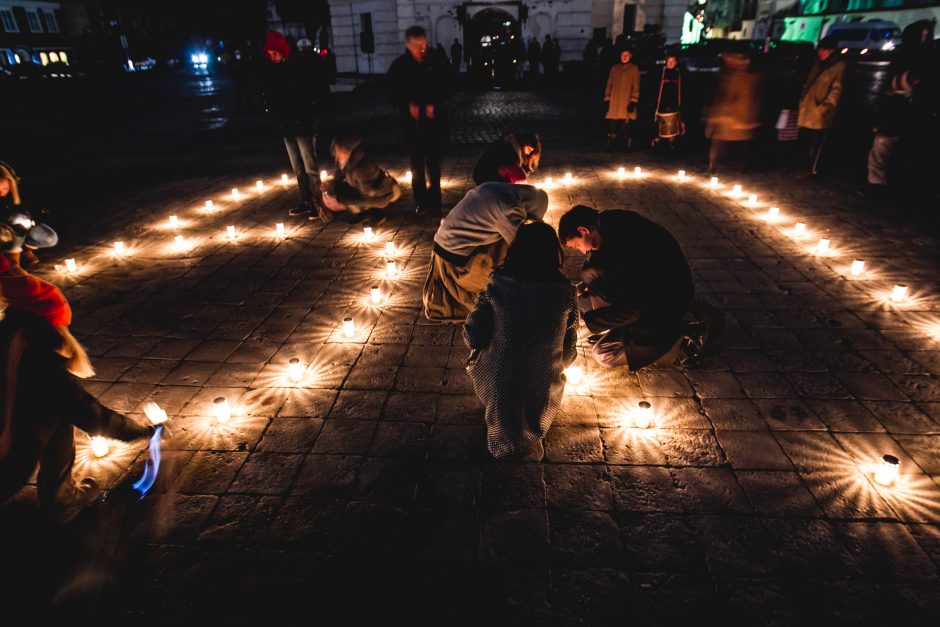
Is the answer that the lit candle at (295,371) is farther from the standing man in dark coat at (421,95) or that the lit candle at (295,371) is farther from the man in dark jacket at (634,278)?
the standing man in dark coat at (421,95)

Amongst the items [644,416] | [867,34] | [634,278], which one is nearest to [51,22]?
[867,34]

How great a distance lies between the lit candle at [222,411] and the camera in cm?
370

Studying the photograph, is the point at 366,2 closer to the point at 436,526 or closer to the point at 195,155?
the point at 195,155

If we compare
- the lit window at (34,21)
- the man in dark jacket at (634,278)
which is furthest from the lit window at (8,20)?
the man in dark jacket at (634,278)

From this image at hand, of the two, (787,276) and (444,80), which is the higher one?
(444,80)

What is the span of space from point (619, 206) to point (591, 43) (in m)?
21.5

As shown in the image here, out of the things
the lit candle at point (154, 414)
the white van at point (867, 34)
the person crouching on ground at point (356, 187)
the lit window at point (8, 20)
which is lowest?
the lit candle at point (154, 414)

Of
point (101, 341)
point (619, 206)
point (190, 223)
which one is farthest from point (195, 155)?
point (619, 206)

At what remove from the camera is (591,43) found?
25.9 m

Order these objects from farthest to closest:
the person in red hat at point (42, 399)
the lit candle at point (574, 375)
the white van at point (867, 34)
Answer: the white van at point (867, 34) < the lit candle at point (574, 375) < the person in red hat at point (42, 399)

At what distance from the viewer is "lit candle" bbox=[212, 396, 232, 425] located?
3.70 m

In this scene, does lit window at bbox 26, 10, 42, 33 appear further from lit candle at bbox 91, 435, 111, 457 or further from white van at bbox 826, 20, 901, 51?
lit candle at bbox 91, 435, 111, 457

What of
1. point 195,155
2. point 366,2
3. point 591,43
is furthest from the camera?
point 366,2

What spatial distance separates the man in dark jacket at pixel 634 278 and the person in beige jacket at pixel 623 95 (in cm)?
888
